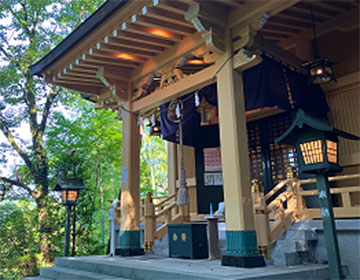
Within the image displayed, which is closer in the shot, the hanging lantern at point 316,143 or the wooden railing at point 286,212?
the hanging lantern at point 316,143

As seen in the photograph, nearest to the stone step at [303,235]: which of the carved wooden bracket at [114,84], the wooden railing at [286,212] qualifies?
the wooden railing at [286,212]

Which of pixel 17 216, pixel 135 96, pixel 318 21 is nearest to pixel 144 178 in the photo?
pixel 17 216

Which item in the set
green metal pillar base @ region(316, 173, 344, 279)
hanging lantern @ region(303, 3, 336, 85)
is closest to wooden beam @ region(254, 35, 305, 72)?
hanging lantern @ region(303, 3, 336, 85)

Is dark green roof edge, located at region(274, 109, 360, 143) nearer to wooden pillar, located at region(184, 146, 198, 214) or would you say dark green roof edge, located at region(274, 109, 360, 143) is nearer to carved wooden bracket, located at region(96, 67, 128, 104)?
carved wooden bracket, located at region(96, 67, 128, 104)

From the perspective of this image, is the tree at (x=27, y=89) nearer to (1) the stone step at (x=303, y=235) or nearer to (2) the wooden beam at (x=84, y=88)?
(2) the wooden beam at (x=84, y=88)

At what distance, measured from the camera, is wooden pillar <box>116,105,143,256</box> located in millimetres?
7395

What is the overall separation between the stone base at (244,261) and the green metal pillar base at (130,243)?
A: 289cm

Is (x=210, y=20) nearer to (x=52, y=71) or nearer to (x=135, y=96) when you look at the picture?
(x=135, y=96)

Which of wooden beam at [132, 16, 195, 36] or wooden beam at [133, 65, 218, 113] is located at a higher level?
wooden beam at [132, 16, 195, 36]

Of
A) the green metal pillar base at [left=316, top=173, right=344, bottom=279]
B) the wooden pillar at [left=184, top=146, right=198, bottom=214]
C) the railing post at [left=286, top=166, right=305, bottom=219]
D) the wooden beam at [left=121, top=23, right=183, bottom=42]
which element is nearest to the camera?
the green metal pillar base at [left=316, top=173, right=344, bottom=279]

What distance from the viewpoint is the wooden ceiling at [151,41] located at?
5.58 m

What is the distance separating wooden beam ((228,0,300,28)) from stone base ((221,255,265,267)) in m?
3.66

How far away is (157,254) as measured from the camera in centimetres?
752

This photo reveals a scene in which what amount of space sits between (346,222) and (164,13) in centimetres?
451
